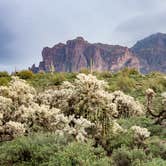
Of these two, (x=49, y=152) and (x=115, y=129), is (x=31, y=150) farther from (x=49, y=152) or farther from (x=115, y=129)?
(x=115, y=129)

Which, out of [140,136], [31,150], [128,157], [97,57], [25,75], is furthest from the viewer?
[97,57]

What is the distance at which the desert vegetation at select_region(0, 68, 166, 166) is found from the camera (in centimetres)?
1153

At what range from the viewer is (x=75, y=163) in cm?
1092

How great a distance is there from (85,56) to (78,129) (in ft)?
398

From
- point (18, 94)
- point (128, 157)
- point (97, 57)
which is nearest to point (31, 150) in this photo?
point (128, 157)

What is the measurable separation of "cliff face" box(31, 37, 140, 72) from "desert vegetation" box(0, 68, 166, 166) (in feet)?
365

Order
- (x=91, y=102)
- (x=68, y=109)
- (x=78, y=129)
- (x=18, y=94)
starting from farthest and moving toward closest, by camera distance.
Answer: (x=18, y=94)
(x=68, y=109)
(x=91, y=102)
(x=78, y=129)

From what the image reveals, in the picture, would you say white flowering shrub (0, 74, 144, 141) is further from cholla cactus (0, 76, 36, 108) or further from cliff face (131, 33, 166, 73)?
cliff face (131, 33, 166, 73)

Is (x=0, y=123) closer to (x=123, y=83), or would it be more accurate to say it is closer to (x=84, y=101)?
(x=84, y=101)

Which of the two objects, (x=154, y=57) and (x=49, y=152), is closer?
(x=49, y=152)

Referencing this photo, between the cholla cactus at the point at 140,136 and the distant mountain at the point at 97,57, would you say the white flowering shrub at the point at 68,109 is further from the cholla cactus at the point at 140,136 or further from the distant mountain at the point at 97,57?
the distant mountain at the point at 97,57

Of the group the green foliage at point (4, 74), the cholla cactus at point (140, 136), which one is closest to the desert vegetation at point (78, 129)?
the cholla cactus at point (140, 136)

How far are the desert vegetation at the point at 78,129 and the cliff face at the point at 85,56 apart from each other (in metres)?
111

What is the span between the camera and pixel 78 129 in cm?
1280
